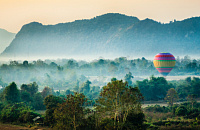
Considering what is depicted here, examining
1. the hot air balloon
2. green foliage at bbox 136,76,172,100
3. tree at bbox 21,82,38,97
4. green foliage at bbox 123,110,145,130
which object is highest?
the hot air balloon

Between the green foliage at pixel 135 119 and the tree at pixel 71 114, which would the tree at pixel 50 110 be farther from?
the green foliage at pixel 135 119

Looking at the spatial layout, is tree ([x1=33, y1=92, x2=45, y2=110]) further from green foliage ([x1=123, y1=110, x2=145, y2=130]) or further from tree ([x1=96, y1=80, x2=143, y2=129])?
green foliage ([x1=123, y1=110, x2=145, y2=130])

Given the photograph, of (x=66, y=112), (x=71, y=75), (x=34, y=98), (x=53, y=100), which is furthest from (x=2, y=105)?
(x=71, y=75)

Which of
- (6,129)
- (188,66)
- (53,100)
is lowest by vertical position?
(6,129)

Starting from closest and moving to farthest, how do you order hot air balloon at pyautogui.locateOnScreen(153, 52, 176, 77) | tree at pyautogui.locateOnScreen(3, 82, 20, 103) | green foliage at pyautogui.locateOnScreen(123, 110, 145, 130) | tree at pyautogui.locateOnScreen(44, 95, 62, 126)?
green foliage at pyautogui.locateOnScreen(123, 110, 145, 130)
tree at pyautogui.locateOnScreen(44, 95, 62, 126)
tree at pyautogui.locateOnScreen(3, 82, 20, 103)
hot air balloon at pyautogui.locateOnScreen(153, 52, 176, 77)

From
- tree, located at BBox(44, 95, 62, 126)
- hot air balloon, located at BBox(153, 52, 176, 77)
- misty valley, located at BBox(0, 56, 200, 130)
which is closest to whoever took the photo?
misty valley, located at BBox(0, 56, 200, 130)

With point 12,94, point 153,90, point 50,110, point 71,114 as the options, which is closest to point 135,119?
point 71,114

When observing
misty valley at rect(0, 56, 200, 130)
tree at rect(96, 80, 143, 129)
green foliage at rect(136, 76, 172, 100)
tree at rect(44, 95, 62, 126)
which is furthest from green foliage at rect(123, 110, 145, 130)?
green foliage at rect(136, 76, 172, 100)

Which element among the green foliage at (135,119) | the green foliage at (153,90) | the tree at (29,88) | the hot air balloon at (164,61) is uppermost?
the hot air balloon at (164,61)

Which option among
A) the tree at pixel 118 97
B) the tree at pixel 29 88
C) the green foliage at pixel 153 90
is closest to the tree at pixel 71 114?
the tree at pixel 118 97

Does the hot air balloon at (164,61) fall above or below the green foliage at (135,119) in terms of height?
above

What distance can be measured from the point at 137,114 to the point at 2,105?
17824 millimetres

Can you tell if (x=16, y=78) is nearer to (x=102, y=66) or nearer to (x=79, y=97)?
(x=102, y=66)

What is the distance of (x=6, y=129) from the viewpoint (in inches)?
836
